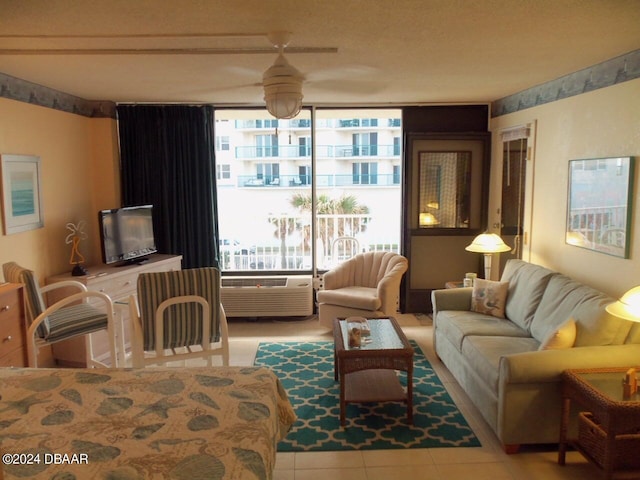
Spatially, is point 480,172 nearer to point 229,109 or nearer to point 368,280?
point 368,280

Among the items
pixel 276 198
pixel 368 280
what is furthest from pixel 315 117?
pixel 368 280

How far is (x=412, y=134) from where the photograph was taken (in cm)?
584

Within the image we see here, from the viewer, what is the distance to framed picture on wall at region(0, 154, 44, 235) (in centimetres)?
396

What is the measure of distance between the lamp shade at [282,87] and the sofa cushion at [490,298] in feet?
8.52

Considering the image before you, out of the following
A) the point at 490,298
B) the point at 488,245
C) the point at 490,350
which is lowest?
the point at 490,350

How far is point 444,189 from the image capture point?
6.02m

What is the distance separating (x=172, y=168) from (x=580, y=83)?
416 centimetres

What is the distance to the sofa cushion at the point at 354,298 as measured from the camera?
501 cm

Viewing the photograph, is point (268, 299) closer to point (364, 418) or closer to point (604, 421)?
point (364, 418)

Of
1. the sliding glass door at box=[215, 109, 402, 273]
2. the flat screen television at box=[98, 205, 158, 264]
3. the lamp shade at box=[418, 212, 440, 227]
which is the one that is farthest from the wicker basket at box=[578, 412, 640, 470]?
the flat screen television at box=[98, 205, 158, 264]

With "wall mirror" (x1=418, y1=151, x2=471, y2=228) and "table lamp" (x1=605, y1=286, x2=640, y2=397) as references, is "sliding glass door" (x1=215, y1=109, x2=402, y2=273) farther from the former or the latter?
"table lamp" (x1=605, y1=286, x2=640, y2=397)

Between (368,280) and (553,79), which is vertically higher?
(553,79)

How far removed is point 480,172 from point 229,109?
305cm

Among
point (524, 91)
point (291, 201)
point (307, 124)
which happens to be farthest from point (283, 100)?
point (291, 201)
